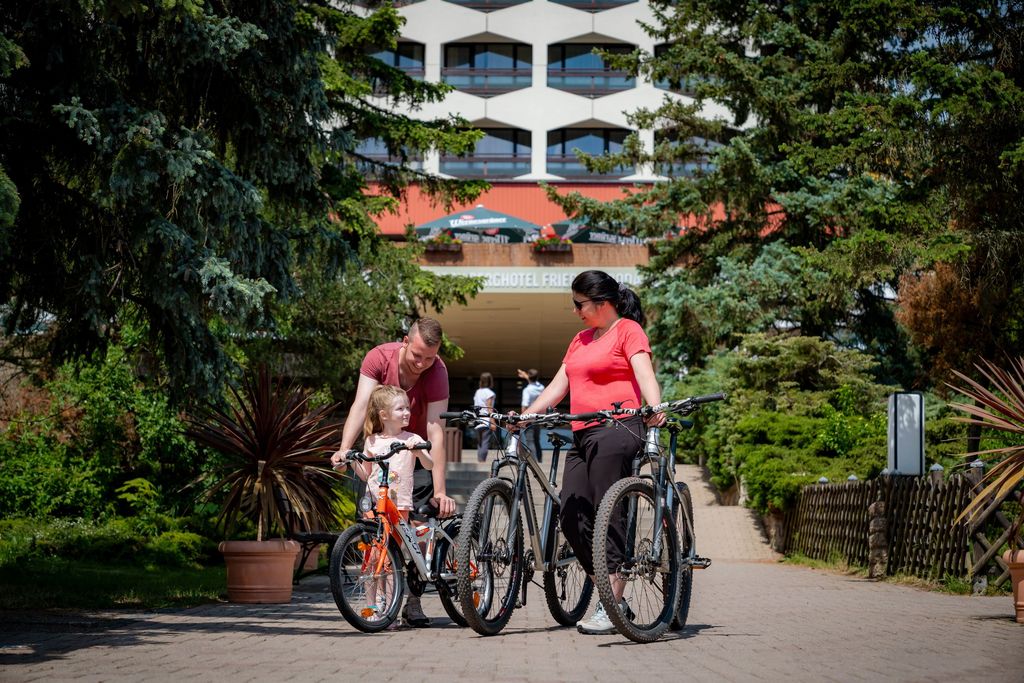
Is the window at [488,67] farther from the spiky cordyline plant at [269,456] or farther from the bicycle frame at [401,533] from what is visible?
the bicycle frame at [401,533]

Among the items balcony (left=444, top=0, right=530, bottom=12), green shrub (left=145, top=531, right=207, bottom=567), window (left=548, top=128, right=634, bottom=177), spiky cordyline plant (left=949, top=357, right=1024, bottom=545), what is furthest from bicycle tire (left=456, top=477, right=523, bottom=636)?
balcony (left=444, top=0, right=530, bottom=12)

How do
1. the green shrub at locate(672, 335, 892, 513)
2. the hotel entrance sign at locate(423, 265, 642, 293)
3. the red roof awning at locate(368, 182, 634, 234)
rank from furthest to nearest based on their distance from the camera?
A: the red roof awning at locate(368, 182, 634, 234)
the hotel entrance sign at locate(423, 265, 642, 293)
the green shrub at locate(672, 335, 892, 513)

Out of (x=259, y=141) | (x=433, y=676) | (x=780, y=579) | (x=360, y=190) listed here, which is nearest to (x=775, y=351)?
(x=360, y=190)

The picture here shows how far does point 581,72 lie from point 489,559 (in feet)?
159

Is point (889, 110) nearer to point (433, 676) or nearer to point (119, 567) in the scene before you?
point (119, 567)

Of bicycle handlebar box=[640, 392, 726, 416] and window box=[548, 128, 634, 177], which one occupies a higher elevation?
window box=[548, 128, 634, 177]

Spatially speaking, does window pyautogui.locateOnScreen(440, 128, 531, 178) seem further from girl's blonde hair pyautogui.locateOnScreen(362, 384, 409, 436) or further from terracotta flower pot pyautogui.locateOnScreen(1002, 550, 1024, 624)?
terracotta flower pot pyautogui.locateOnScreen(1002, 550, 1024, 624)

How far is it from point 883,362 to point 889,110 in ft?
36.3

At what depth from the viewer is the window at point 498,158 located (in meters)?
52.7

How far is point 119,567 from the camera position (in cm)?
1336

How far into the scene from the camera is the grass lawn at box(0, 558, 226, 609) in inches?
363

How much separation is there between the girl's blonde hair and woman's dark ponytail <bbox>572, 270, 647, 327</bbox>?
4.08 ft

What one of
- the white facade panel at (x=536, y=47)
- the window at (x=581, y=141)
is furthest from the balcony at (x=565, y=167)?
the white facade panel at (x=536, y=47)

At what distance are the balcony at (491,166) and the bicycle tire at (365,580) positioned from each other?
151ft
